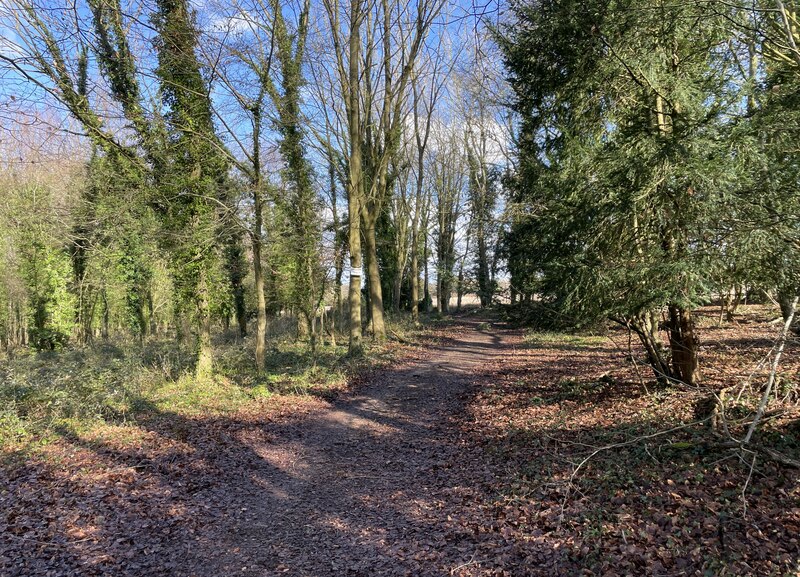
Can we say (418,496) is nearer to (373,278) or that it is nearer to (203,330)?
(203,330)

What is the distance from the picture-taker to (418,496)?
5.53 meters

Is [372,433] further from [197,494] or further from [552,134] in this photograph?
[552,134]

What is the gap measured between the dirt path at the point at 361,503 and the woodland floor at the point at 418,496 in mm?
24

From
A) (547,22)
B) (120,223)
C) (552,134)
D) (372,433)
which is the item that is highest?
(547,22)

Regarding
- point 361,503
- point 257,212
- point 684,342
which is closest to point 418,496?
point 361,503

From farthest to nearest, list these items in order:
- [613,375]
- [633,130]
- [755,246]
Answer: [613,375] → [633,130] → [755,246]

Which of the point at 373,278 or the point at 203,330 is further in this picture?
the point at 373,278

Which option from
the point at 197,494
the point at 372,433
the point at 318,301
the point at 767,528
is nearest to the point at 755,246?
the point at 767,528

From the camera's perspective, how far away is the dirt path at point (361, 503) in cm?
417

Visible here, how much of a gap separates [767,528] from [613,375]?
603 cm

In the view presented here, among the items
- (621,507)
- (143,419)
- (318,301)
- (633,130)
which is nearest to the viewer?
(621,507)

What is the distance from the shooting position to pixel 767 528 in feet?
11.8

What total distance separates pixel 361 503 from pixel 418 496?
2.30 ft

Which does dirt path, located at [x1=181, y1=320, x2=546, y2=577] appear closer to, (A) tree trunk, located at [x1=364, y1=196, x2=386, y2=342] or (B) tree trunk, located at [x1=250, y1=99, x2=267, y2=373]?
(B) tree trunk, located at [x1=250, y1=99, x2=267, y2=373]
